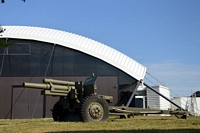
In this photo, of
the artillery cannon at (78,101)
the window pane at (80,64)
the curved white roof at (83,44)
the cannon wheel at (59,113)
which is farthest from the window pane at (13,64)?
the artillery cannon at (78,101)

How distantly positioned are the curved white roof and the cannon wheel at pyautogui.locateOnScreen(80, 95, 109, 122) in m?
12.2

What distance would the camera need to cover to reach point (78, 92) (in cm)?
1255

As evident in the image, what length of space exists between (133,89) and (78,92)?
40.6ft

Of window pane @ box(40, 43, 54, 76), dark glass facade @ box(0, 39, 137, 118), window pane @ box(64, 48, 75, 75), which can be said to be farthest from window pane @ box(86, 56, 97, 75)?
window pane @ box(40, 43, 54, 76)

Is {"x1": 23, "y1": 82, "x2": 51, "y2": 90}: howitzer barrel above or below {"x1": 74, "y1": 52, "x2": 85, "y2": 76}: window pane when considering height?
below

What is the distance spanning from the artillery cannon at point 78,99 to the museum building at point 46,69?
34.6 feet

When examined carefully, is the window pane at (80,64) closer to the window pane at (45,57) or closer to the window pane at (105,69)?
the window pane at (105,69)

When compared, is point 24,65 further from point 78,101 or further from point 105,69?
point 78,101

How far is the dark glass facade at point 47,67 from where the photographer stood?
76.9ft

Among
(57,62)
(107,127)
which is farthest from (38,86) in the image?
(57,62)

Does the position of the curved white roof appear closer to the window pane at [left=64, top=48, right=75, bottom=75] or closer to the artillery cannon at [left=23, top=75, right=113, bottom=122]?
the window pane at [left=64, top=48, right=75, bottom=75]

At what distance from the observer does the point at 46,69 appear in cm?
2359

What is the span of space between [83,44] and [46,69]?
12.0 feet

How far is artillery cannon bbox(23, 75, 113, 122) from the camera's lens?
11.7 meters
